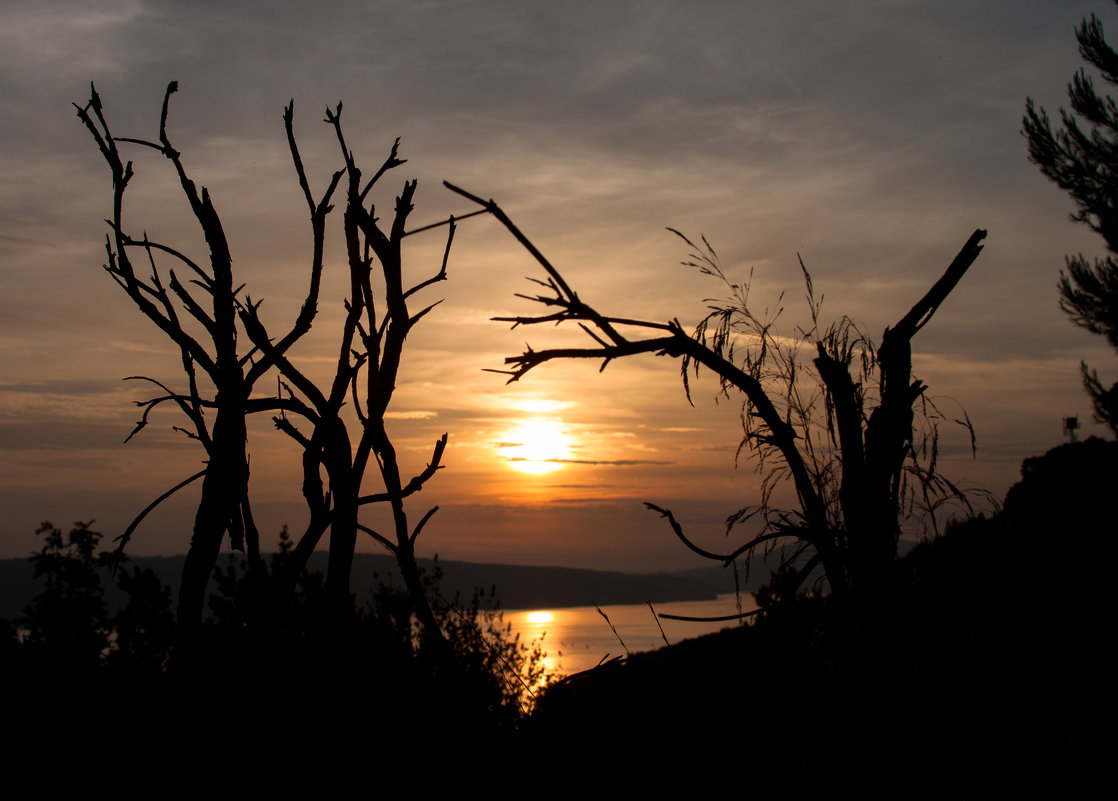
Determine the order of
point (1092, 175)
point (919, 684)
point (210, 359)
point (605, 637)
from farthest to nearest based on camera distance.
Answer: point (605, 637)
point (1092, 175)
point (919, 684)
point (210, 359)

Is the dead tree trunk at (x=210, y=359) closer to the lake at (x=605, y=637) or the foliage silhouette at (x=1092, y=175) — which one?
the lake at (x=605, y=637)

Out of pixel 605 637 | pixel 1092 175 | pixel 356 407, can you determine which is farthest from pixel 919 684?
pixel 605 637

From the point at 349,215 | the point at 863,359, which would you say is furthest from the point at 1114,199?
the point at 349,215

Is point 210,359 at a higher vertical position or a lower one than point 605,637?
higher

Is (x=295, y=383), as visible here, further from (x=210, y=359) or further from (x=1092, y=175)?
(x=1092, y=175)

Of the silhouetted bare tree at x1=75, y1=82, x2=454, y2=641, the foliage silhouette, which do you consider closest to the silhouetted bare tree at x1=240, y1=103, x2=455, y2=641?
the silhouetted bare tree at x1=75, y1=82, x2=454, y2=641

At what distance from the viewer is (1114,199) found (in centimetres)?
1864

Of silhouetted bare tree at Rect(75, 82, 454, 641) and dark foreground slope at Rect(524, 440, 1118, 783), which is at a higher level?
silhouetted bare tree at Rect(75, 82, 454, 641)

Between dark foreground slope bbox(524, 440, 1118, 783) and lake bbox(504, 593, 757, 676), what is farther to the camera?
lake bbox(504, 593, 757, 676)

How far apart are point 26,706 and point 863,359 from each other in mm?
4251

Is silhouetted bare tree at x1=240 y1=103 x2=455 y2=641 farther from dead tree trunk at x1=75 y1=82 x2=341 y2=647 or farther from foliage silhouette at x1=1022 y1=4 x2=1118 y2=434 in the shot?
foliage silhouette at x1=1022 y1=4 x2=1118 y2=434

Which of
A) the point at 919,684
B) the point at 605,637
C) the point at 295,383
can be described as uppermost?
the point at 295,383

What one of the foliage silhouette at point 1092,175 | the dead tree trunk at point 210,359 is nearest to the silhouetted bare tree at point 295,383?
the dead tree trunk at point 210,359

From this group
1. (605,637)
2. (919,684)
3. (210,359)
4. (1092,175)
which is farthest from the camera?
(605,637)
